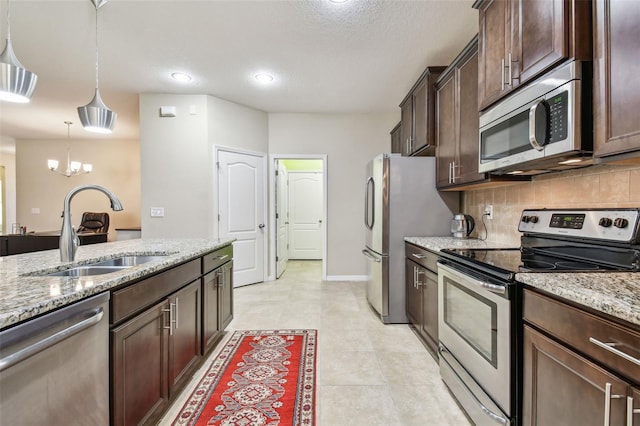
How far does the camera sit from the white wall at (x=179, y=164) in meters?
3.89

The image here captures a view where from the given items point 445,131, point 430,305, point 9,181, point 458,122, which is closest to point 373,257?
point 430,305

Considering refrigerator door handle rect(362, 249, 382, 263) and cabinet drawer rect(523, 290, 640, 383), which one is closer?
cabinet drawer rect(523, 290, 640, 383)

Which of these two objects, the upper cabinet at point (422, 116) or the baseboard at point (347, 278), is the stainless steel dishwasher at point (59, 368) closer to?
the upper cabinet at point (422, 116)

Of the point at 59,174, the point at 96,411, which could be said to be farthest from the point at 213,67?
the point at 59,174

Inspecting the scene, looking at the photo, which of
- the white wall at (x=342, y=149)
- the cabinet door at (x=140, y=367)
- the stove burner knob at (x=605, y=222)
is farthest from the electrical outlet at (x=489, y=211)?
the cabinet door at (x=140, y=367)

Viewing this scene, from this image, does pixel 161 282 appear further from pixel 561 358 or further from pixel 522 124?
pixel 522 124

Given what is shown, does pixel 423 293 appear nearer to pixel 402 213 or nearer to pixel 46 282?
pixel 402 213

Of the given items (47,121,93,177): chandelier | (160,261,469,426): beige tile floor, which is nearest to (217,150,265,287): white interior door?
(160,261,469,426): beige tile floor

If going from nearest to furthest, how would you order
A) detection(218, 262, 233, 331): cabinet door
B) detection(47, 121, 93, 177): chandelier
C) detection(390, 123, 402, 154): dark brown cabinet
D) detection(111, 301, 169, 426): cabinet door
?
1. detection(111, 301, 169, 426): cabinet door
2. detection(218, 262, 233, 331): cabinet door
3. detection(390, 123, 402, 154): dark brown cabinet
4. detection(47, 121, 93, 177): chandelier

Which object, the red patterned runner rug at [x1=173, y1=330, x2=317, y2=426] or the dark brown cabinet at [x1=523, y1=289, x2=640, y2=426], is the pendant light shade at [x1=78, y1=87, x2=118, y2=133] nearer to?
the red patterned runner rug at [x1=173, y1=330, x2=317, y2=426]

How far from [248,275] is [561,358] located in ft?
12.9

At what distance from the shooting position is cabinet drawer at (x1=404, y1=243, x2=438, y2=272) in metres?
2.21

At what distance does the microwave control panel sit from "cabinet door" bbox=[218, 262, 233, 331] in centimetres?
234

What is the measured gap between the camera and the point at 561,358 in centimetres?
98
